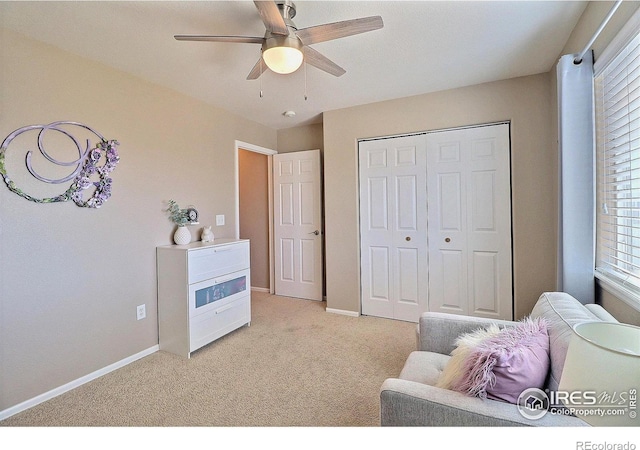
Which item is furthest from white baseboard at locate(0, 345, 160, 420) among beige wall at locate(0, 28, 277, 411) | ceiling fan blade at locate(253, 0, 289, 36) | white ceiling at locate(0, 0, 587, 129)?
ceiling fan blade at locate(253, 0, 289, 36)

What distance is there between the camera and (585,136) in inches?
70.1

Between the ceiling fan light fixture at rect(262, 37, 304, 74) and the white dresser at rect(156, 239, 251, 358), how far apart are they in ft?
5.49

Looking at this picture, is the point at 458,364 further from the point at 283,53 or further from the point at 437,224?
the point at 437,224

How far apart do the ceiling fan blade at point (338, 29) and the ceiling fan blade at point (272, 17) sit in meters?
0.13

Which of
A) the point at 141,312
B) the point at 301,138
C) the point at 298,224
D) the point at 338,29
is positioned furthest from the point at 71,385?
the point at 301,138

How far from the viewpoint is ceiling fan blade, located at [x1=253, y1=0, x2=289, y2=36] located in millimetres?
1326

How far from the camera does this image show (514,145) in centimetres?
280

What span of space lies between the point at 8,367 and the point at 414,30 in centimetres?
338

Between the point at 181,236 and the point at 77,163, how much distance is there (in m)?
0.99

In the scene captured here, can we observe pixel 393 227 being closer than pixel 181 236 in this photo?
No

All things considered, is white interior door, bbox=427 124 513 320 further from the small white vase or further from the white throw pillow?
the small white vase

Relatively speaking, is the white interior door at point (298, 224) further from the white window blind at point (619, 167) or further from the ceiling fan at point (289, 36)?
the white window blind at point (619, 167)

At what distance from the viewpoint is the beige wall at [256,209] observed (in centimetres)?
459
